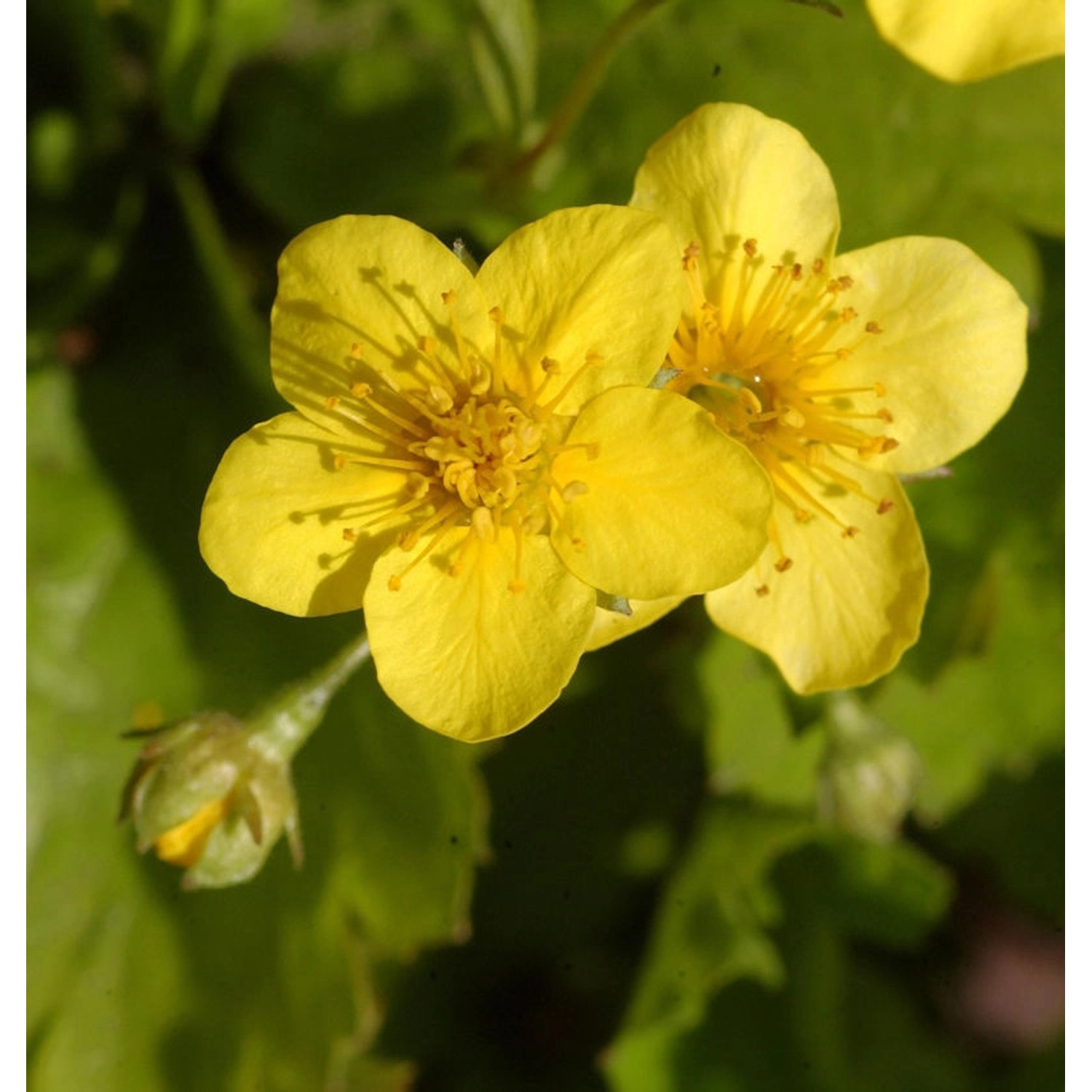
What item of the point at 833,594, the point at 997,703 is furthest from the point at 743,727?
the point at 833,594

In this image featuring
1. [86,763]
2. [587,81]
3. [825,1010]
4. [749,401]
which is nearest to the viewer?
[749,401]

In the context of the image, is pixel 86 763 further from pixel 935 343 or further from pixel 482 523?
pixel 935 343

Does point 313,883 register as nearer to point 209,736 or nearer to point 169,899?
point 169,899

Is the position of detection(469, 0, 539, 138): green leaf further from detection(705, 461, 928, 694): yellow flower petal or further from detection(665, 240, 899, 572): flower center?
detection(705, 461, 928, 694): yellow flower petal

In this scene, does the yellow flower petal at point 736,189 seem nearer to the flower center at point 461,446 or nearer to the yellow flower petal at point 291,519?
the flower center at point 461,446

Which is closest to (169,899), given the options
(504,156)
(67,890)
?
(67,890)

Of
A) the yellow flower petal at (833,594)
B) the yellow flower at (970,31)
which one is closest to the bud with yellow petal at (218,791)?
the yellow flower petal at (833,594)
